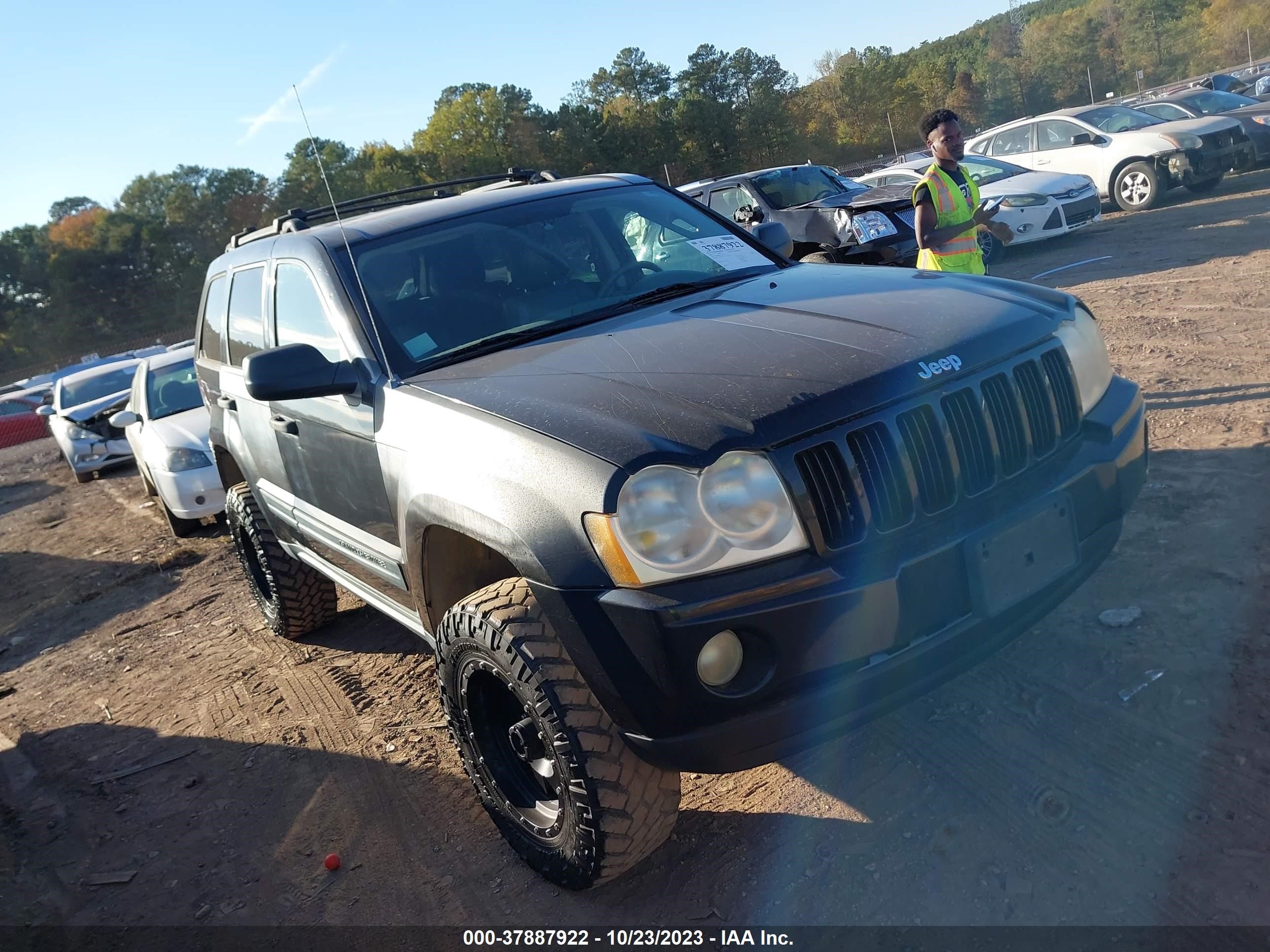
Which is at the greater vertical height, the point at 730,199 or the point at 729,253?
the point at 730,199

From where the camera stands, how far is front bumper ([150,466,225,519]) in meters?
8.27

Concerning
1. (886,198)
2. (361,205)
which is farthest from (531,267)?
(886,198)

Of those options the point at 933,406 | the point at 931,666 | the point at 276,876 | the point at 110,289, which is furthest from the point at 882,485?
the point at 110,289

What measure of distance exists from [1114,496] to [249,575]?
4.63m

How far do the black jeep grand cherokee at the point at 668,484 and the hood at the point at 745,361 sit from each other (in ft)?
0.04

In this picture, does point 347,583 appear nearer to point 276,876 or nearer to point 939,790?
point 276,876

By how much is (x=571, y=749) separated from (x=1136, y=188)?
14.5 meters

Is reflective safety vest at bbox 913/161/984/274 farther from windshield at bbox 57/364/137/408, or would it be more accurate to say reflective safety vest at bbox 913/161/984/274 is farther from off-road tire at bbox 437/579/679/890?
windshield at bbox 57/364/137/408

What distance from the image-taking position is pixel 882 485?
95.8 inches

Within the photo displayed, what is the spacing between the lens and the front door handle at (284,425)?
→ 12.8ft

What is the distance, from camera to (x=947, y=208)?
211 inches

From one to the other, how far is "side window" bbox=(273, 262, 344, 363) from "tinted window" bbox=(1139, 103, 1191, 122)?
14826 mm

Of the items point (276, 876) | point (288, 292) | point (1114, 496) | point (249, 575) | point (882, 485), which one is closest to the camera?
point (882, 485)

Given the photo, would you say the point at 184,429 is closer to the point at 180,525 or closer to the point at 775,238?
the point at 180,525
